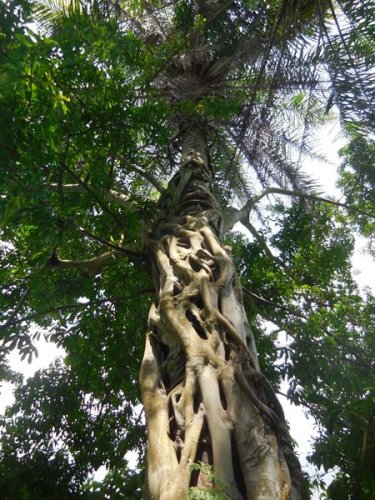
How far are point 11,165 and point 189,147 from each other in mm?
2482

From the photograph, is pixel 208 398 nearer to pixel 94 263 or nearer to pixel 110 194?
pixel 94 263

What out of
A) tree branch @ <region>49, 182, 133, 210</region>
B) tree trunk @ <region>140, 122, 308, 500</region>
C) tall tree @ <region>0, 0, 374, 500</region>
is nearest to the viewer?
tree trunk @ <region>140, 122, 308, 500</region>

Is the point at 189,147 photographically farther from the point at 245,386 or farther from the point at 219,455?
the point at 219,455

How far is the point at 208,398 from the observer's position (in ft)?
5.64

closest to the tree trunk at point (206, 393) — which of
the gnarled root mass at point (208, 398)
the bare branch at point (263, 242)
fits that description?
the gnarled root mass at point (208, 398)

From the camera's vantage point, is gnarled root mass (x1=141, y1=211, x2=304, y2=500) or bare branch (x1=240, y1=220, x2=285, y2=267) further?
bare branch (x1=240, y1=220, x2=285, y2=267)

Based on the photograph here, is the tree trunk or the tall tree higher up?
the tall tree

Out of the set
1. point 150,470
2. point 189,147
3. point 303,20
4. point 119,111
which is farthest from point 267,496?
point 303,20

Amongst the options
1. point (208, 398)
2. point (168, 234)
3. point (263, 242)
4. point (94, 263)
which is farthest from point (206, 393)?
point (263, 242)

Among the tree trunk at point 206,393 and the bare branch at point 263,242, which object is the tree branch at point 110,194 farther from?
the bare branch at point 263,242

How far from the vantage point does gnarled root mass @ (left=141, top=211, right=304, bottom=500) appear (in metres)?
1.47

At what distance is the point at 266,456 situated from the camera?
1.52 m

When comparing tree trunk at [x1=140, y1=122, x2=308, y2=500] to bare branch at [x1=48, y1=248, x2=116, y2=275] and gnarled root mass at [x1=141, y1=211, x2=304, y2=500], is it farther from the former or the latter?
bare branch at [x1=48, y1=248, x2=116, y2=275]

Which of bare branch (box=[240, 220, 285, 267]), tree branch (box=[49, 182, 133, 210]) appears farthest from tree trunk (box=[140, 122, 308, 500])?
bare branch (box=[240, 220, 285, 267])
